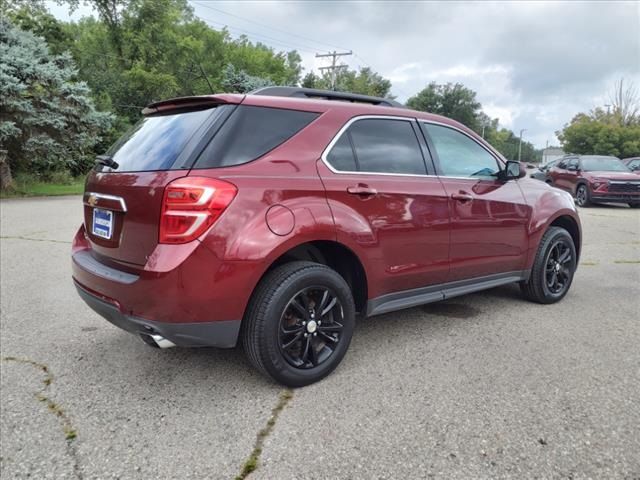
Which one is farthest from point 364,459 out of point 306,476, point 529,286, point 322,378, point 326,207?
point 529,286

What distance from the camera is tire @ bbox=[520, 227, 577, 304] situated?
432 centimetres

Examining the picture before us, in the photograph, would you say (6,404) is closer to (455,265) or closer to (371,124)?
(371,124)

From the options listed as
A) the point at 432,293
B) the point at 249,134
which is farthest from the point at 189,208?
the point at 432,293

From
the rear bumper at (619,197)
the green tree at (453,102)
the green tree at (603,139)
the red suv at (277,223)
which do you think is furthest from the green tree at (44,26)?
the green tree at (453,102)

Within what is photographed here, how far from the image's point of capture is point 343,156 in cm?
302

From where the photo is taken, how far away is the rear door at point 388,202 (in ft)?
9.64

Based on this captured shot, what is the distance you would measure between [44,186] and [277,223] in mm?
17850

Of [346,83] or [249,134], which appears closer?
[249,134]

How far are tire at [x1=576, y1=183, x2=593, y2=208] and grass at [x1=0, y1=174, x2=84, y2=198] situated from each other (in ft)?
55.4

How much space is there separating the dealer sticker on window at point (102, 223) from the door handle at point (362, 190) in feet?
4.72

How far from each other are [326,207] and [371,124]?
32.4 inches

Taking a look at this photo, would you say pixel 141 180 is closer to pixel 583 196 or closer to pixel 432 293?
pixel 432 293

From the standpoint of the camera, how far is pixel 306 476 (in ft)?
6.78

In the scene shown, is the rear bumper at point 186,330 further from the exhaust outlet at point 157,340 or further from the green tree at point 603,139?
the green tree at point 603,139
